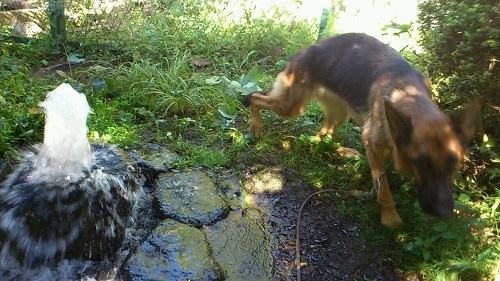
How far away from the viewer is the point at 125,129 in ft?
14.7

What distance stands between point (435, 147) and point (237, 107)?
2.76 metres

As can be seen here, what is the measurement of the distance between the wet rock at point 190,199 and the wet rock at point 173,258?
0.16 metres

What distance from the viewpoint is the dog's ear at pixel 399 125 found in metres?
2.79

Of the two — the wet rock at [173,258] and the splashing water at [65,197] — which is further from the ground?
the splashing water at [65,197]

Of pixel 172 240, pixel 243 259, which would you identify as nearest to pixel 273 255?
pixel 243 259

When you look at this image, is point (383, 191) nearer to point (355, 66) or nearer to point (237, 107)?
point (355, 66)

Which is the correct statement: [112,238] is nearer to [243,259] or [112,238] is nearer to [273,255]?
[243,259]

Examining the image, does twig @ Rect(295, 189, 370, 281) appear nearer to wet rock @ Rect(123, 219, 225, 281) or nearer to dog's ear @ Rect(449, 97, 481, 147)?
wet rock @ Rect(123, 219, 225, 281)

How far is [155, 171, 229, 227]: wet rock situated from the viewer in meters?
3.42

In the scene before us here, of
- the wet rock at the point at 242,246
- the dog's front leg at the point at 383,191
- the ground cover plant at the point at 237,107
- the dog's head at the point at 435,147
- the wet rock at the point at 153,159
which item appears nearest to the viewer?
the dog's head at the point at 435,147

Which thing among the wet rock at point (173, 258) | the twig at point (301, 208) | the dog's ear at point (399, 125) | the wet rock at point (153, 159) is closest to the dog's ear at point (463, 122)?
the dog's ear at point (399, 125)

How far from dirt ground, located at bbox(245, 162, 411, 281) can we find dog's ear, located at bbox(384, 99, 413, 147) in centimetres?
94

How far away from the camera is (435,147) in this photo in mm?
2762

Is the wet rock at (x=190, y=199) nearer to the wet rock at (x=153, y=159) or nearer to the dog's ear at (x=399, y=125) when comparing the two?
the wet rock at (x=153, y=159)
